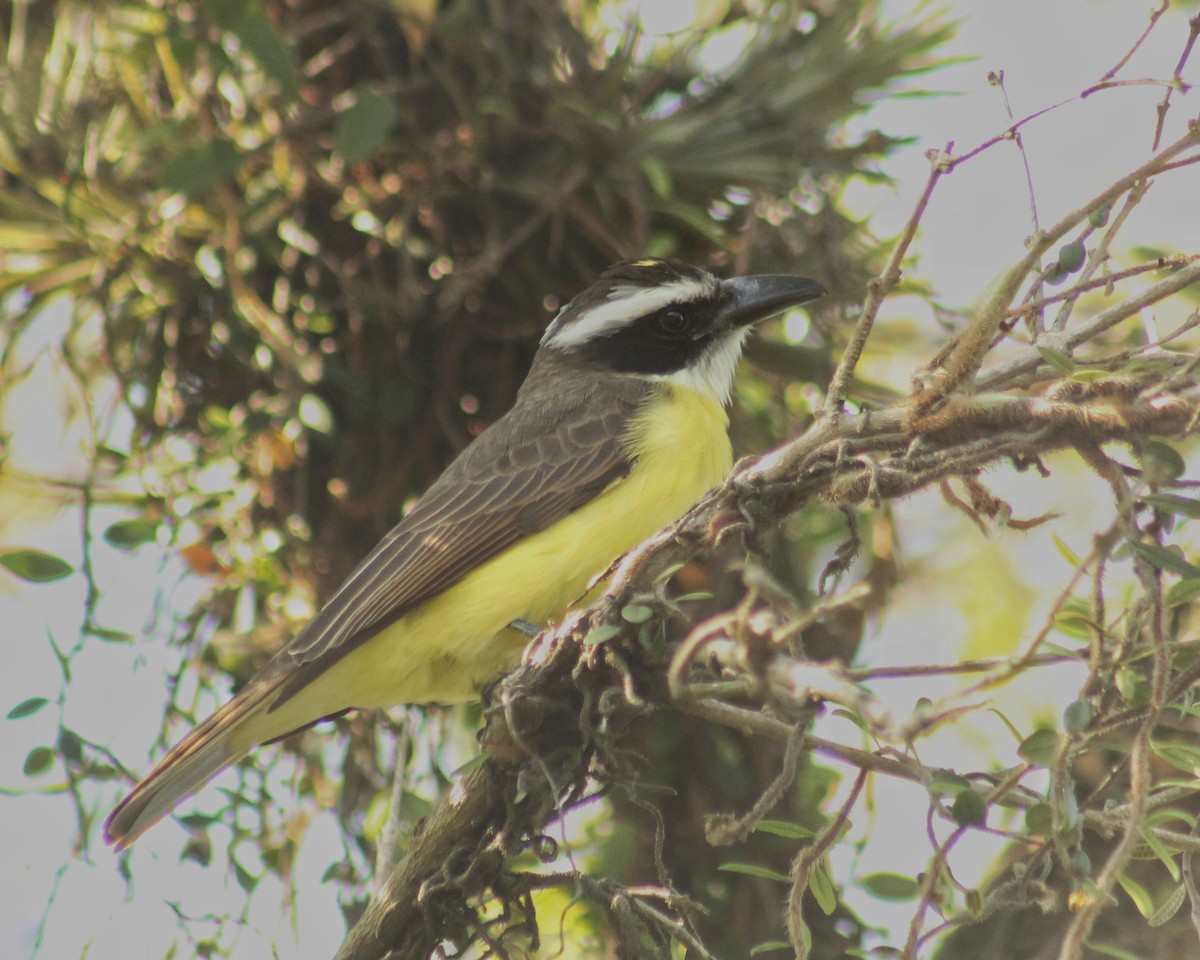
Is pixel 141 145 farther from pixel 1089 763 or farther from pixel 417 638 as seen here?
pixel 1089 763

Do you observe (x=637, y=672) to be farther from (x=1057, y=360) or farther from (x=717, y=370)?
(x=717, y=370)

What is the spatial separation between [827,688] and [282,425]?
2.34 meters

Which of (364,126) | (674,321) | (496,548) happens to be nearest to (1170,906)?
(496,548)

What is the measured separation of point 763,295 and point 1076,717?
1.97 m

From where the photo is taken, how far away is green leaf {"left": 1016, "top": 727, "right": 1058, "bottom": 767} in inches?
69.0

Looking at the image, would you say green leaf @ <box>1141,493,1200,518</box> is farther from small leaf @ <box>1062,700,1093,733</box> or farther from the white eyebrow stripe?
the white eyebrow stripe

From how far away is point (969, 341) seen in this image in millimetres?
1845

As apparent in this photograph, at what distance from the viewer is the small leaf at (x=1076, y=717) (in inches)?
63.7

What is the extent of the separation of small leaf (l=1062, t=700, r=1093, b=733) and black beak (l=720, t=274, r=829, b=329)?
191 cm

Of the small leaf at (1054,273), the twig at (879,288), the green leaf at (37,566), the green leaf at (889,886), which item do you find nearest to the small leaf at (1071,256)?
the small leaf at (1054,273)

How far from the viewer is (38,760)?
9.94 feet

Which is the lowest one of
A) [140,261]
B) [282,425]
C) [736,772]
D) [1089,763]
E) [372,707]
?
[1089,763]

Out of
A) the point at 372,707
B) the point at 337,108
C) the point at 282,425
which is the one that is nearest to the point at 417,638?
the point at 372,707

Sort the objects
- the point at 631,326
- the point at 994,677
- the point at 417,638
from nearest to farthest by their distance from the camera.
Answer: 1. the point at 994,677
2. the point at 417,638
3. the point at 631,326
